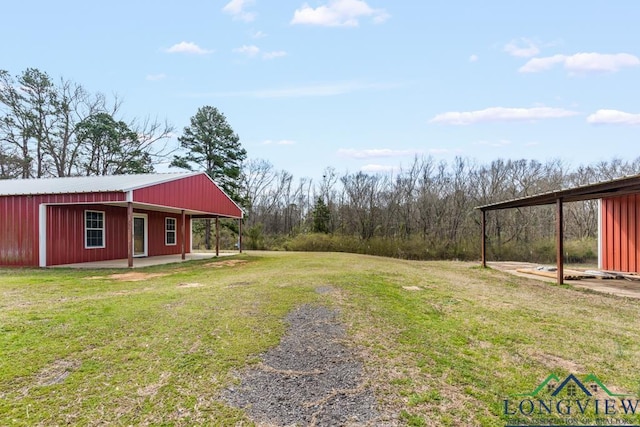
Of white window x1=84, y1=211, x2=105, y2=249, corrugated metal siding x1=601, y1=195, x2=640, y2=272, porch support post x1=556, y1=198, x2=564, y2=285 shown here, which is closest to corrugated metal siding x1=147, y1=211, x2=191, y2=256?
white window x1=84, y1=211, x2=105, y2=249

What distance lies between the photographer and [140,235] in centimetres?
1418

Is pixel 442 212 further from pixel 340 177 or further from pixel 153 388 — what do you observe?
pixel 153 388

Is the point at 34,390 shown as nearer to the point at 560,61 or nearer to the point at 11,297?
the point at 11,297

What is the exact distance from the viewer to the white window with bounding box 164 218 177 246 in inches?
627

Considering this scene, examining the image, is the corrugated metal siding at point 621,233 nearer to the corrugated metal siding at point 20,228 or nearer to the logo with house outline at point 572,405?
the logo with house outline at point 572,405

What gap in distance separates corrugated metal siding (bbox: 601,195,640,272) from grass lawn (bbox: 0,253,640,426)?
5.39m

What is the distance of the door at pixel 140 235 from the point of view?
1386 centimetres

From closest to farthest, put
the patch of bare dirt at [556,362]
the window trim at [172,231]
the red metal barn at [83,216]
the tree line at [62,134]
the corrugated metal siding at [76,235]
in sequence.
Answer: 1. the patch of bare dirt at [556,362]
2. the red metal barn at [83,216]
3. the corrugated metal siding at [76,235]
4. the window trim at [172,231]
5. the tree line at [62,134]

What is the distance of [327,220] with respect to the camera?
23.5m

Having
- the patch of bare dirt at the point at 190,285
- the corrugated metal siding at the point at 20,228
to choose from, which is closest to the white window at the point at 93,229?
the corrugated metal siding at the point at 20,228

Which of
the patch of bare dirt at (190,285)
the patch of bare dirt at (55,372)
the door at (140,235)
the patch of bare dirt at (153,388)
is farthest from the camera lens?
the door at (140,235)

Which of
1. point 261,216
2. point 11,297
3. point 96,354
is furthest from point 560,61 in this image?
point 261,216

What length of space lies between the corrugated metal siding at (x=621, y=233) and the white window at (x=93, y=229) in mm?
16369

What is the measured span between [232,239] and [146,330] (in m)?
19.9
